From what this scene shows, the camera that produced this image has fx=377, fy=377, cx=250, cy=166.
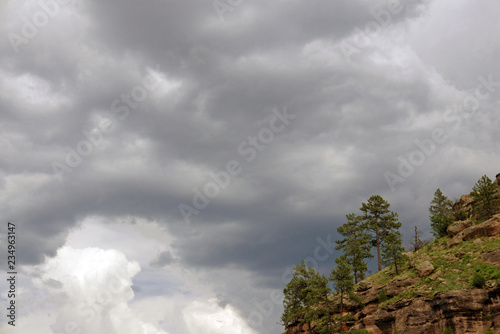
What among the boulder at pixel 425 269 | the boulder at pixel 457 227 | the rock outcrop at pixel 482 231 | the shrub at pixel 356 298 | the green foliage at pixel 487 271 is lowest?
the shrub at pixel 356 298

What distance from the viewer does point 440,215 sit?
86.2m

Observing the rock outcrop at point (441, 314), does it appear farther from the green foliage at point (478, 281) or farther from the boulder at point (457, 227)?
the boulder at point (457, 227)

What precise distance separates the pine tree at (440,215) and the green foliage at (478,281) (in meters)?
28.3

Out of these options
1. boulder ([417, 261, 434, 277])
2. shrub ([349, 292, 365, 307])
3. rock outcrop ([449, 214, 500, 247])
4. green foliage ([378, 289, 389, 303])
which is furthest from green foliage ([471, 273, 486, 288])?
shrub ([349, 292, 365, 307])

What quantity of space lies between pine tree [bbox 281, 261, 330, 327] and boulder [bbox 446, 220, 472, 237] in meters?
29.2

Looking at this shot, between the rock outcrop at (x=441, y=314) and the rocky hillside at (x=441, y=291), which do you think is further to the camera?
the rocky hillside at (x=441, y=291)

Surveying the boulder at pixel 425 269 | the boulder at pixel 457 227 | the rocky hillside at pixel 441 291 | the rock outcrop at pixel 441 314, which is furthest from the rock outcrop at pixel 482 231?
the rock outcrop at pixel 441 314

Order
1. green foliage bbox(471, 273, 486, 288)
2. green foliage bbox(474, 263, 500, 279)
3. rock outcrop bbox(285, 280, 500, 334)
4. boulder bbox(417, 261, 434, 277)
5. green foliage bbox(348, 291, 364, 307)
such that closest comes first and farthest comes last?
1. rock outcrop bbox(285, 280, 500, 334)
2. green foliage bbox(471, 273, 486, 288)
3. green foliage bbox(474, 263, 500, 279)
4. boulder bbox(417, 261, 434, 277)
5. green foliage bbox(348, 291, 364, 307)

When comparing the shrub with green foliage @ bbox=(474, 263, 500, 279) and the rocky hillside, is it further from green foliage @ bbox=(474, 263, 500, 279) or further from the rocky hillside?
green foliage @ bbox=(474, 263, 500, 279)

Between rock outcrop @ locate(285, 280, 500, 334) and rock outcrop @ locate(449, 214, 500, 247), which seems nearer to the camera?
rock outcrop @ locate(285, 280, 500, 334)

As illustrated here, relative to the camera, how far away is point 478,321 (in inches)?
1996

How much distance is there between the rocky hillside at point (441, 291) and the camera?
5159 centimetres

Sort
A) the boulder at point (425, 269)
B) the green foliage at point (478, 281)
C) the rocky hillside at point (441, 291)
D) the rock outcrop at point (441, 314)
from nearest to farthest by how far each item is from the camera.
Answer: the rock outcrop at point (441, 314)
the rocky hillside at point (441, 291)
the green foliage at point (478, 281)
the boulder at point (425, 269)

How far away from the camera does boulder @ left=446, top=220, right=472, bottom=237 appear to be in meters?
75.6
